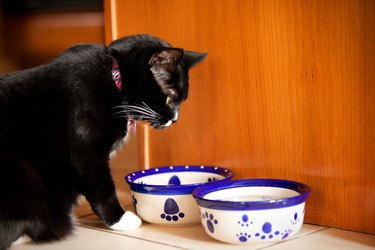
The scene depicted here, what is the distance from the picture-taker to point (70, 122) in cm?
133

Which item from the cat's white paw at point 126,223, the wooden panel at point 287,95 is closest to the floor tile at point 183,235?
the cat's white paw at point 126,223

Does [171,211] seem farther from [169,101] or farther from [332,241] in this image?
[332,241]

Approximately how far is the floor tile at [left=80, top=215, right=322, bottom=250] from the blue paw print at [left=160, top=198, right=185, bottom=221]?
3 centimetres

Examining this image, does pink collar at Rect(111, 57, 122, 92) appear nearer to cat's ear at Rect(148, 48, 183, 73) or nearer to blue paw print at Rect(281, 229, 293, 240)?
cat's ear at Rect(148, 48, 183, 73)

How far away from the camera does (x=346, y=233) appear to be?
4.39ft

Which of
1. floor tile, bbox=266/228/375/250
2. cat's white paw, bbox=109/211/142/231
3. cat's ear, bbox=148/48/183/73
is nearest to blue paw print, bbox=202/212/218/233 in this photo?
floor tile, bbox=266/228/375/250

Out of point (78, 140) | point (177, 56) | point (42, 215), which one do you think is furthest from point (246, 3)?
point (42, 215)

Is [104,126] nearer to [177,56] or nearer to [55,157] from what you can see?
[55,157]

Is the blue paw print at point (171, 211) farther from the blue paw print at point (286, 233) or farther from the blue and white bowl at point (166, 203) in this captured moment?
the blue paw print at point (286, 233)

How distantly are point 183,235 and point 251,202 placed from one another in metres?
0.26

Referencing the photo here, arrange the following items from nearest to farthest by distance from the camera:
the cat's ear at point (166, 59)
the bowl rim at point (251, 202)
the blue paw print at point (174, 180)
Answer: the bowl rim at point (251, 202), the cat's ear at point (166, 59), the blue paw print at point (174, 180)

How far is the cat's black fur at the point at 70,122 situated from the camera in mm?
1280

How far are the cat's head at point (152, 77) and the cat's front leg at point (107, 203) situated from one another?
18cm

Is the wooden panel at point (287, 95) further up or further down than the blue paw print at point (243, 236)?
further up
